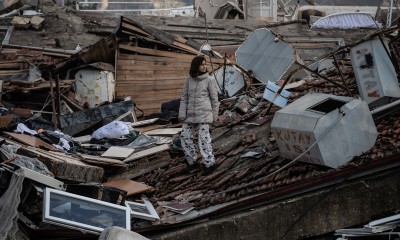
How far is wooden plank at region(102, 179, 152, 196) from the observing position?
1101 centimetres

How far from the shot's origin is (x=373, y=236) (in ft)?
29.9

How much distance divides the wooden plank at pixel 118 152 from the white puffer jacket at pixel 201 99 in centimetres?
160

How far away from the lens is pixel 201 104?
10.9 meters

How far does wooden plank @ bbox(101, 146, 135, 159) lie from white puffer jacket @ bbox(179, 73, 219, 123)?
160 centimetres

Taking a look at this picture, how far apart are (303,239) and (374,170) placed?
1.19 m

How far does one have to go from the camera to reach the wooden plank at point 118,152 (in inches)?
483

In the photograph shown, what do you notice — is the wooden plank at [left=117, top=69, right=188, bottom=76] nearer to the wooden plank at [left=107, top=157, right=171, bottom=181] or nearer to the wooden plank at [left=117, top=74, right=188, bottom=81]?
the wooden plank at [left=117, top=74, right=188, bottom=81]

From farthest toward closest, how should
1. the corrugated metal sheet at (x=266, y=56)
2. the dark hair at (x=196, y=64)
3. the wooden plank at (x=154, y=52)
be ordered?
the wooden plank at (x=154, y=52), the corrugated metal sheet at (x=266, y=56), the dark hair at (x=196, y=64)

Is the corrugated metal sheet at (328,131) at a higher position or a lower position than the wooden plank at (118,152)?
higher

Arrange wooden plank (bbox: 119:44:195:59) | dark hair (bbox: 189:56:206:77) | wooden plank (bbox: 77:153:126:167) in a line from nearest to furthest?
dark hair (bbox: 189:56:206:77)
wooden plank (bbox: 77:153:126:167)
wooden plank (bbox: 119:44:195:59)

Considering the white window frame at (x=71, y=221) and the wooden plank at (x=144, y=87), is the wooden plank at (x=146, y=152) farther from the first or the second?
the wooden plank at (x=144, y=87)

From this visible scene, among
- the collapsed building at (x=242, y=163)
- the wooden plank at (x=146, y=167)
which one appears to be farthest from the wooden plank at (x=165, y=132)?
the wooden plank at (x=146, y=167)

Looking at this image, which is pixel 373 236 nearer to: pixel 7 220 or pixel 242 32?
pixel 7 220

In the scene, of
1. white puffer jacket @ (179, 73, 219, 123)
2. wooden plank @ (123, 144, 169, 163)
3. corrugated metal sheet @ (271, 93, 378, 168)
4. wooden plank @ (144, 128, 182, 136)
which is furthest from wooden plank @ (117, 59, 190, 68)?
corrugated metal sheet @ (271, 93, 378, 168)
